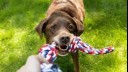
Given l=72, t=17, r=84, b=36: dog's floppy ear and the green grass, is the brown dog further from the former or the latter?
the green grass

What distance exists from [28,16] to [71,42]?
2698 mm

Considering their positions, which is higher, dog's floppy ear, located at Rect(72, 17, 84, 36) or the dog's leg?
dog's floppy ear, located at Rect(72, 17, 84, 36)

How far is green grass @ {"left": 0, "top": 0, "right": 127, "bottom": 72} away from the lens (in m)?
5.24

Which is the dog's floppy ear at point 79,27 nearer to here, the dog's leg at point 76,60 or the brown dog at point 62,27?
the brown dog at point 62,27

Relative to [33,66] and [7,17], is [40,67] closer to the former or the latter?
[33,66]

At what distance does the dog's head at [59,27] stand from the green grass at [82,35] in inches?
36.6

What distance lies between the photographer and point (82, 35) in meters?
5.88

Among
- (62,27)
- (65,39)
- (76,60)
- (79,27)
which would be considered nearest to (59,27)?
(62,27)

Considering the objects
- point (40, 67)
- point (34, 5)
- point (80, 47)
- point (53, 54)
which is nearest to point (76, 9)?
point (80, 47)

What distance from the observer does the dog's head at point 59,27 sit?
4223 mm

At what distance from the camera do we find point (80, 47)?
13.4 feet

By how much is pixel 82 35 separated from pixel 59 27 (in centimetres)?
157

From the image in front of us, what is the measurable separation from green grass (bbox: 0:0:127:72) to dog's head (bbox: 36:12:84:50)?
93cm

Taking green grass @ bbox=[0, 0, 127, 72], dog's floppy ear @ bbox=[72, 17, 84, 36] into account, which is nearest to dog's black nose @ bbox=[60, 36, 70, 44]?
dog's floppy ear @ bbox=[72, 17, 84, 36]
